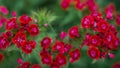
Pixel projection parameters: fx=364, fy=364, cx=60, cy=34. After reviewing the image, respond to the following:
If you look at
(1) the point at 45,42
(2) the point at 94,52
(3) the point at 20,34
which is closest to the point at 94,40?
(2) the point at 94,52

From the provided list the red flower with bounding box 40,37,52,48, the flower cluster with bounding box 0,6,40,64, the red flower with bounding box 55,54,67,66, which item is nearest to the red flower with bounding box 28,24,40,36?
the flower cluster with bounding box 0,6,40,64

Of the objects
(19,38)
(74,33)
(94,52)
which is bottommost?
(94,52)

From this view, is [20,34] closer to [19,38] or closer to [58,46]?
[19,38]

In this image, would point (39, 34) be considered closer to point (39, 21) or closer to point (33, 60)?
point (39, 21)

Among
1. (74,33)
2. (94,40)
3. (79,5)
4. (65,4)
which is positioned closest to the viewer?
(94,40)

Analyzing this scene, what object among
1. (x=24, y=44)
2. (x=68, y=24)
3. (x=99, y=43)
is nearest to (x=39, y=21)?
(x=24, y=44)

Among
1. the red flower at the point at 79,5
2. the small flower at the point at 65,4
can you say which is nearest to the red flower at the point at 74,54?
the red flower at the point at 79,5
